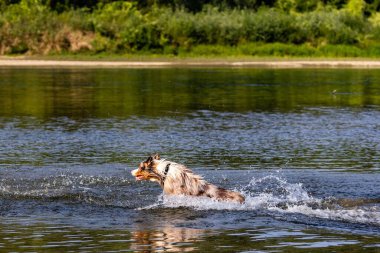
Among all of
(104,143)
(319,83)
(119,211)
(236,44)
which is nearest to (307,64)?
(236,44)

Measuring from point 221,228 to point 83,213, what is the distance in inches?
108

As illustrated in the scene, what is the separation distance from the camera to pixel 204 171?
70.9 ft

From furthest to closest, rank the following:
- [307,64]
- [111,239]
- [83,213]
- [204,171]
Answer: [307,64], [204,171], [83,213], [111,239]

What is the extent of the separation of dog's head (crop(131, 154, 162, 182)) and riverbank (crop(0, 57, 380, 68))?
173ft

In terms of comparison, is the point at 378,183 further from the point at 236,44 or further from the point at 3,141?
the point at 236,44

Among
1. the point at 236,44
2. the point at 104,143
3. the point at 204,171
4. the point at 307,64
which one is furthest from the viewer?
the point at 236,44

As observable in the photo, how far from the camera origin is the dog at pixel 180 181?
16.7 meters

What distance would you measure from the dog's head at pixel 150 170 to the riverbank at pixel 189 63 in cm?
5275

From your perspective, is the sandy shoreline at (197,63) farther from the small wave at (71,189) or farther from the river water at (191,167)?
the small wave at (71,189)

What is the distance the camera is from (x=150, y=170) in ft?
56.1

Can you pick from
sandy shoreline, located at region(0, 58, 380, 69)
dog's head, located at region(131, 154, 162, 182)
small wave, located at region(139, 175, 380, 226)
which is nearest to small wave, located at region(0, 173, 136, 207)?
dog's head, located at region(131, 154, 162, 182)

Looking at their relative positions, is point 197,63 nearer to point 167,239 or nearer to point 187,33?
point 187,33

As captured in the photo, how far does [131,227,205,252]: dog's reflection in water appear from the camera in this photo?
14.1m

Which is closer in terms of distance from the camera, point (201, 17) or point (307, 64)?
point (307, 64)
